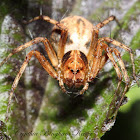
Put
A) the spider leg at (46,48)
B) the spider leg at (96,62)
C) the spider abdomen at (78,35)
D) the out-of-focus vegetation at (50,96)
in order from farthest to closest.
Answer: the spider abdomen at (78,35), the spider leg at (96,62), the spider leg at (46,48), the out-of-focus vegetation at (50,96)

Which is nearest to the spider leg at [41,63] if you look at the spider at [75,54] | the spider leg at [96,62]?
the spider at [75,54]

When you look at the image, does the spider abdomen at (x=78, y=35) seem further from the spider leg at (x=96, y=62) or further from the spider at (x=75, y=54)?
the spider leg at (x=96, y=62)

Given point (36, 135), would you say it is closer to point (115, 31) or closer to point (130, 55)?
point (130, 55)

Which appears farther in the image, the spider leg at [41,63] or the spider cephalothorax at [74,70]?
the spider cephalothorax at [74,70]

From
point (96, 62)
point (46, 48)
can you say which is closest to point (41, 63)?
point (46, 48)

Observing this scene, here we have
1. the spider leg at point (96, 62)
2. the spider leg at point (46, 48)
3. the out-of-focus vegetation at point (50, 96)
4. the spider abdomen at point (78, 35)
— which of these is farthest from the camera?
the spider abdomen at point (78, 35)

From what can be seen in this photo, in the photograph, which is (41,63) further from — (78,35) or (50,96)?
(78,35)
